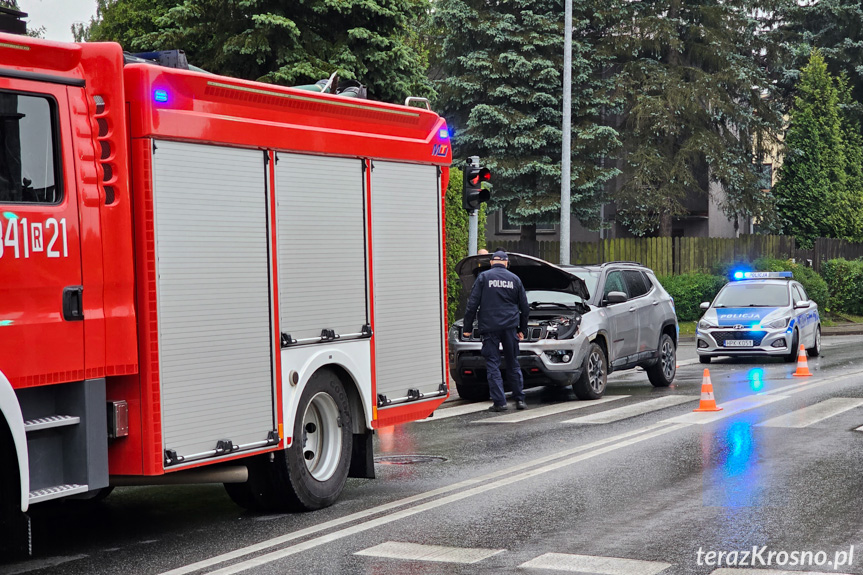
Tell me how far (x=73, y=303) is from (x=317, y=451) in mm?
2527

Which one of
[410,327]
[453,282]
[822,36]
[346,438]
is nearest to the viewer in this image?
[346,438]

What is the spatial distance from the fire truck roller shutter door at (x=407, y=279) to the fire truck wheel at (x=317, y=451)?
1.58 feet

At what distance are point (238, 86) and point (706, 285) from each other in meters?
27.7

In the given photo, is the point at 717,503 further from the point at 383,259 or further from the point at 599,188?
the point at 599,188

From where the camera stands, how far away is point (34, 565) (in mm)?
6684

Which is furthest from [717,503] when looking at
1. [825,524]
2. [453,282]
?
[453,282]

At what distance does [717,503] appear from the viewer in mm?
8258

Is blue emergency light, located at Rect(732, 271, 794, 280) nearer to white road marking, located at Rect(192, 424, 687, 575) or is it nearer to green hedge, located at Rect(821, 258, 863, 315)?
white road marking, located at Rect(192, 424, 687, 575)

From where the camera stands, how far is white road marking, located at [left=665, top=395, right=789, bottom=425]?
13.0m

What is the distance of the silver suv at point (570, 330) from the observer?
1485cm

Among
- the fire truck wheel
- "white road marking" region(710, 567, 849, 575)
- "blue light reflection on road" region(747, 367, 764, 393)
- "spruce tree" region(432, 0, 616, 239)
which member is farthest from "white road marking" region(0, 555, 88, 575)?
"spruce tree" region(432, 0, 616, 239)

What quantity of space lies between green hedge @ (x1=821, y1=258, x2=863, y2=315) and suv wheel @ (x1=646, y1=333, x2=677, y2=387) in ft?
69.7

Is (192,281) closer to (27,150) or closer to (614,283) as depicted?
(27,150)

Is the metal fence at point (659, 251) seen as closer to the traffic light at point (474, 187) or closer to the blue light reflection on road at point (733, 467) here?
the traffic light at point (474, 187)
